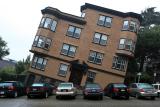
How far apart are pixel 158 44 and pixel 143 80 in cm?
675

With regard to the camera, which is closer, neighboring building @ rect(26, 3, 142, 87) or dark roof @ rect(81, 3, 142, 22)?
neighboring building @ rect(26, 3, 142, 87)

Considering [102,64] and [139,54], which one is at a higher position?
[139,54]

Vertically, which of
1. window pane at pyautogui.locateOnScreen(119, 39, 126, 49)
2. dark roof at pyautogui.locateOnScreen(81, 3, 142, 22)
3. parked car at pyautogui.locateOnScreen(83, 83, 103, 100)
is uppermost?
dark roof at pyautogui.locateOnScreen(81, 3, 142, 22)

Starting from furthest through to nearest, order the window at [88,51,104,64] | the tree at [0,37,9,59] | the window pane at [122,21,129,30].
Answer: the tree at [0,37,9,59] → the window pane at [122,21,129,30] → the window at [88,51,104,64]

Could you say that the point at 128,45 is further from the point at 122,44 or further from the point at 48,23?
the point at 48,23

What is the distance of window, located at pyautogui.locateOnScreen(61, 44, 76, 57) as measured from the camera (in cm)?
4891

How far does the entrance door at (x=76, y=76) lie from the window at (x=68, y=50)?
93.7 inches

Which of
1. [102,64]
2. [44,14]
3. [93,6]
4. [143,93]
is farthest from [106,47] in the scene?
[143,93]

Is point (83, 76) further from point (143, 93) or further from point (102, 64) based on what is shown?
point (143, 93)

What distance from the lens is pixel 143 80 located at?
52.3 metres

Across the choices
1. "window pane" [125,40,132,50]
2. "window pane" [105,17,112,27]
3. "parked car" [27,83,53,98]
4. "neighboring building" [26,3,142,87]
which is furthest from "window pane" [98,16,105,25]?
"parked car" [27,83,53,98]

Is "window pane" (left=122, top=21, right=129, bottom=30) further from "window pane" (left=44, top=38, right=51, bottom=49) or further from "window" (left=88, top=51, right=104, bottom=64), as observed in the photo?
"window pane" (left=44, top=38, right=51, bottom=49)

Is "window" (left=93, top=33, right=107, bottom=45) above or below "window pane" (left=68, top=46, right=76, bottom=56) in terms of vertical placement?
above

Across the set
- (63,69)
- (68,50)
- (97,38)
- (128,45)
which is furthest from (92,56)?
(128,45)
